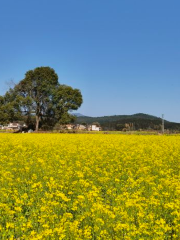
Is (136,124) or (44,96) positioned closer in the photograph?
(44,96)

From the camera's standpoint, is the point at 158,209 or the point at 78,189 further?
the point at 78,189

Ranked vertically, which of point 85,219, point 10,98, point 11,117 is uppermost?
point 10,98

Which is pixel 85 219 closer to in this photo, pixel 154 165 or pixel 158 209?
pixel 158 209

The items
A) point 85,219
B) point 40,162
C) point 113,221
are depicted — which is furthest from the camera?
point 40,162

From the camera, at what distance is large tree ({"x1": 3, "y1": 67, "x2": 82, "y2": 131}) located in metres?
49.5

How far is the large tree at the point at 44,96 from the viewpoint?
49.5m

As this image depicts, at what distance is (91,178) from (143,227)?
4026mm

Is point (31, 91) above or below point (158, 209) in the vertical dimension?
above

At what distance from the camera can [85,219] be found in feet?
16.2

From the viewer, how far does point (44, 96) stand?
167 feet

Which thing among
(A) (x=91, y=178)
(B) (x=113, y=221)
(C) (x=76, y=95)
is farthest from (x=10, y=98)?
(B) (x=113, y=221)

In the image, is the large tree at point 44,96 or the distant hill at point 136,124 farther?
the distant hill at point 136,124

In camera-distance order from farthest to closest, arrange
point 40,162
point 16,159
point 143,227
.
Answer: point 16,159 < point 40,162 < point 143,227

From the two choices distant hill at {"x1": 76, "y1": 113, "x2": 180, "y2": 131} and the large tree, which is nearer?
the large tree
